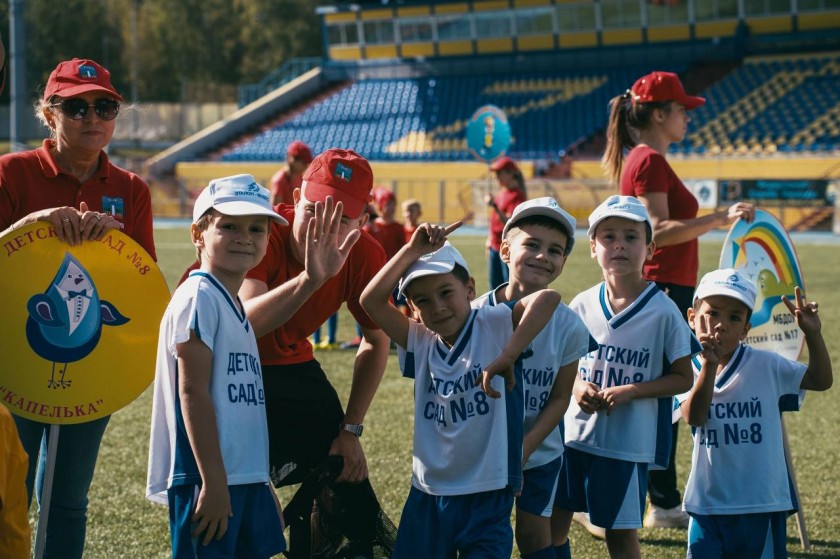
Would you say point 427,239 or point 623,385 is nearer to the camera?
point 427,239

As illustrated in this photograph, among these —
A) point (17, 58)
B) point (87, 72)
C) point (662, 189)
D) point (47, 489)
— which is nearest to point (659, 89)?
point (662, 189)

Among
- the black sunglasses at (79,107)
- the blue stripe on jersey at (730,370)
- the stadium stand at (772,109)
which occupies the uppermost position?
the stadium stand at (772,109)

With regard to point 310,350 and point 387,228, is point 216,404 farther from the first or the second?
point 387,228

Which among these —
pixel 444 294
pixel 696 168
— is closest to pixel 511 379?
pixel 444 294

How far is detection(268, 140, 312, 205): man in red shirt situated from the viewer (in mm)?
9578

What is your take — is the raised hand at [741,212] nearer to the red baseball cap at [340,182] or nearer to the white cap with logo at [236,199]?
the red baseball cap at [340,182]

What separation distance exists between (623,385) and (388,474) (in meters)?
2.33

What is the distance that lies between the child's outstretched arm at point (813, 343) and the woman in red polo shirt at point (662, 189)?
0.93m

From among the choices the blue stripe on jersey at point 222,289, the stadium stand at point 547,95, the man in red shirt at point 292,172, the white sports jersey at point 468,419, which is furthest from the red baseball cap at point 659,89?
the stadium stand at point 547,95

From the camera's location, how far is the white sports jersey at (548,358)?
11.8 feet

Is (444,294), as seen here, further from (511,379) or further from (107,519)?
(107,519)

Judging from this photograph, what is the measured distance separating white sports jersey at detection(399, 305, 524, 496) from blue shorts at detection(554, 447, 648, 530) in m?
0.62

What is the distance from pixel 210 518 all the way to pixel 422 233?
1.03m

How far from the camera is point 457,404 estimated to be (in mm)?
3344
